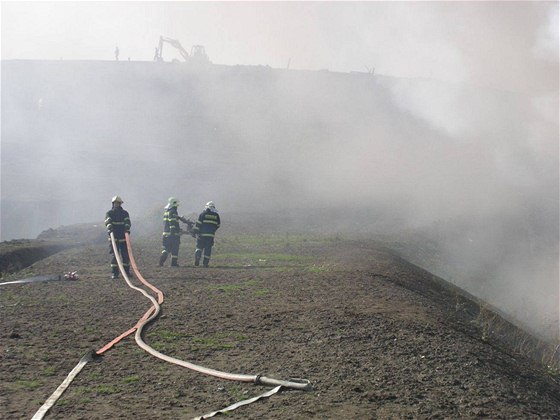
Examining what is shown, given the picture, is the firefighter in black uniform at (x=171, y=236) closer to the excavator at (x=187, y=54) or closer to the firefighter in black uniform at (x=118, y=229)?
the firefighter in black uniform at (x=118, y=229)

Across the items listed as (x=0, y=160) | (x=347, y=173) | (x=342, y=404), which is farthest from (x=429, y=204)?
(x=342, y=404)

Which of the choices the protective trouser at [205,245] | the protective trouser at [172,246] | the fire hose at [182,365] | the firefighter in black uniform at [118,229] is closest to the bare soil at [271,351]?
the fire hose at [182,365]

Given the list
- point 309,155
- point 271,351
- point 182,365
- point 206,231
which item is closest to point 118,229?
point 206,231

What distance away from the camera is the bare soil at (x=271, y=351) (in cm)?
633

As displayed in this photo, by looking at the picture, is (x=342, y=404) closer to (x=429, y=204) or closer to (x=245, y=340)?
(x=245, y=340)

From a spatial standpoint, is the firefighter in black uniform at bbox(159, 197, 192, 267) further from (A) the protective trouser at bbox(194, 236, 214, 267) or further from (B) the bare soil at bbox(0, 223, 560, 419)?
(B) the bare soil at bbox(0, 223, 560, 419)

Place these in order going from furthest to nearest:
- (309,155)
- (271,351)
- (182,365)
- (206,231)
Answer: (309,155) < (206,231) < (271,351) < (182,365)

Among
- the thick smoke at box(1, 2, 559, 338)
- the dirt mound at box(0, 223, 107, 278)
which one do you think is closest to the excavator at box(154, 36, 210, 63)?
the thick smoke at box(1, 2, 559, 338)

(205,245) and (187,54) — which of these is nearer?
(205,245)

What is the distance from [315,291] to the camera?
12.3 meters

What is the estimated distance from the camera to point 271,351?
8.23 m

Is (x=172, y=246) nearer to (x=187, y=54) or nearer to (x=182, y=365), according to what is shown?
(x=182, y=365)

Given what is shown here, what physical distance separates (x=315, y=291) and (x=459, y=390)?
5679mm

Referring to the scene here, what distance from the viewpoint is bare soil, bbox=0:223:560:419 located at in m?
6.33
